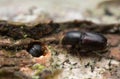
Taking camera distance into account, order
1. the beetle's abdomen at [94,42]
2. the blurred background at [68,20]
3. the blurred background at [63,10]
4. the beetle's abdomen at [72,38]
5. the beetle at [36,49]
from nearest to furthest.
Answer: the blurred background at [68,20]
the beetle at [36,49]
the beetle's abdomen at [94,42]
the beetle's abdomen at [72,38]
the blurred background at [63,10]

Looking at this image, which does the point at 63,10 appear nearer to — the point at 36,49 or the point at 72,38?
the point at 72,38

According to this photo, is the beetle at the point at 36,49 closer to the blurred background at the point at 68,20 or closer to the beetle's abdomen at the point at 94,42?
the blurred background at the point at 68,20

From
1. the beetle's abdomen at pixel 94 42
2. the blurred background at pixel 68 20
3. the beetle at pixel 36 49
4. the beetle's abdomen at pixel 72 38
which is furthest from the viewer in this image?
the beetle's abdomen at pixel 72 38

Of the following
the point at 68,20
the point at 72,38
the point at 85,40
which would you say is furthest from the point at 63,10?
the point at 85,40

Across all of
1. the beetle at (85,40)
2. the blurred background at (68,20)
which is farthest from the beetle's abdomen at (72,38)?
the blurred background at (68,20)

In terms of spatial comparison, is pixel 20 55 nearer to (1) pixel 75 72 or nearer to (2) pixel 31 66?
(2) pixel 31 66

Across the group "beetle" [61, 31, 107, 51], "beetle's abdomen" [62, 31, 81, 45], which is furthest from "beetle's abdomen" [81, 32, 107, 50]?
"beetle's abdomen" [62, 31, 81, 45]

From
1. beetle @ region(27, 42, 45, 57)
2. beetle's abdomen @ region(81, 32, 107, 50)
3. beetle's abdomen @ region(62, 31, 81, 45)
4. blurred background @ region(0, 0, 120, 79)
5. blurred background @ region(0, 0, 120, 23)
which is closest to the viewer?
blurred background @ region(0, 0, 120, 79)

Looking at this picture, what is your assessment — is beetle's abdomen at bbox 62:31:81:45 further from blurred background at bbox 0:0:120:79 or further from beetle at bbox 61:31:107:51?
blurred background at bbox 0:0:120:79
